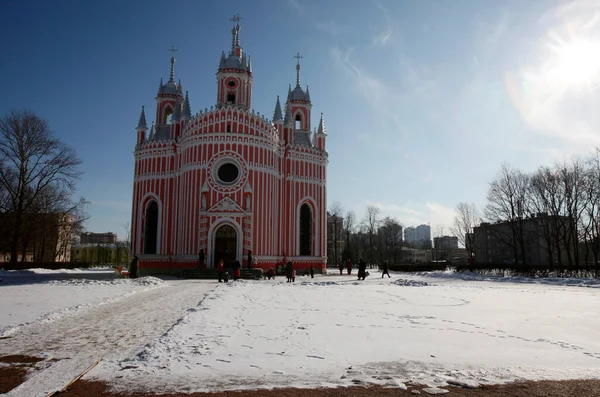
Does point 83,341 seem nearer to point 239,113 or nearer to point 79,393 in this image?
point 79,393

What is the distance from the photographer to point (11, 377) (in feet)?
20.1

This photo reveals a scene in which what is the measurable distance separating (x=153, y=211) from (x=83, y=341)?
3585 cm

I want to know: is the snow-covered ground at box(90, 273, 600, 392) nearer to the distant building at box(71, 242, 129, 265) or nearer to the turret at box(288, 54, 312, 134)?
the turret at box(288, 54, 312, 134)

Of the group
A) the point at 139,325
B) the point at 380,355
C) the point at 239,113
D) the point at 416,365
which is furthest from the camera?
the point at 239,113

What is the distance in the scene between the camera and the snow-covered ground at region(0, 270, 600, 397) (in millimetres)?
6238

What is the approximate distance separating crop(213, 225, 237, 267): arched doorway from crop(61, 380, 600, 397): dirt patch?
31.6 m

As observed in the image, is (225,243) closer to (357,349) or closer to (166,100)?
(166,100)

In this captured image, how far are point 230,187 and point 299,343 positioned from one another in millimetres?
30474

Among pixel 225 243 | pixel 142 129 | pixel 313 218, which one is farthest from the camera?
pixel 142 129

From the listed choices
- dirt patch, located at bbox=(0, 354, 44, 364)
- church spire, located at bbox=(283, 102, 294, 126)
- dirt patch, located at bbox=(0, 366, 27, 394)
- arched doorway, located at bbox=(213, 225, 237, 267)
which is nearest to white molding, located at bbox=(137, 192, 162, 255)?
arched doorway, located at bbox=(213, 225, 237, 267)

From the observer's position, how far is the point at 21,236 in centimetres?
3641

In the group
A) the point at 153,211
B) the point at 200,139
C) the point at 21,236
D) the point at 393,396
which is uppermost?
the point at 200,139

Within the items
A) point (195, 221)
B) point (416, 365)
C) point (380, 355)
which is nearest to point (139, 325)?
point (380, 355)

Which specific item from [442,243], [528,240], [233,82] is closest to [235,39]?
[233,82]
